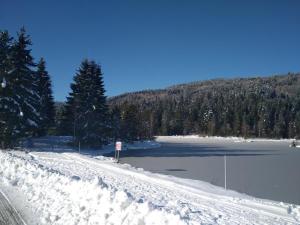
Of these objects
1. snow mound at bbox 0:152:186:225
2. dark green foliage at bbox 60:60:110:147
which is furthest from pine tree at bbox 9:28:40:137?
snow mound at bbox 0:152:186:225

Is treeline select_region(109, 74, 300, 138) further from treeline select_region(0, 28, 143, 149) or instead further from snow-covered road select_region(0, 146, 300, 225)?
snow-covered road select_region(0, 146, 300, 225)

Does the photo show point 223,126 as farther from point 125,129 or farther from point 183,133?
point 125,129

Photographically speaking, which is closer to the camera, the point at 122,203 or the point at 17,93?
the point at 122,203

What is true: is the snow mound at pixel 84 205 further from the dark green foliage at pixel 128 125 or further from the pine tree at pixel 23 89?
the dark green foliage at pixel 128 125

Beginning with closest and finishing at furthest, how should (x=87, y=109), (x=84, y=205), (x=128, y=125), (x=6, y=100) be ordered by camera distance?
(x=84, y=205), (x=6, y=100), (x=87, y=109), (x=128, y=125)

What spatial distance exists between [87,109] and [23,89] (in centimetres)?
951

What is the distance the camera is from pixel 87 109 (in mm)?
43469

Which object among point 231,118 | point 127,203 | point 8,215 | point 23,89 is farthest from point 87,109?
point 231,118

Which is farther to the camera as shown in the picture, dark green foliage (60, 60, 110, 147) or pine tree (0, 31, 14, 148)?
dark green foliage (60, 60, 110, 147)

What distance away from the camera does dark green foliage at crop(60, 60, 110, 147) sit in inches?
1681

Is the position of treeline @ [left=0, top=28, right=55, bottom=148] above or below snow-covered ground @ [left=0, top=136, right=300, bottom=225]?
above

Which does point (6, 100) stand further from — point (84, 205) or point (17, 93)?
point (84, 205)

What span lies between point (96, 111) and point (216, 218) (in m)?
35.3

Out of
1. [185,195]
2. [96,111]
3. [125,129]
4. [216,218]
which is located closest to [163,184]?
[185,195]
